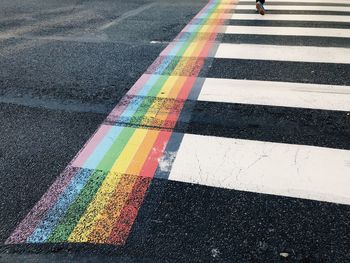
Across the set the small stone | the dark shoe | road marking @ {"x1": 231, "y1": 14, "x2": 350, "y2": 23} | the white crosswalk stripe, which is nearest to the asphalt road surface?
the small stone

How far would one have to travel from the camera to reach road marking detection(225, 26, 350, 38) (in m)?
6.35

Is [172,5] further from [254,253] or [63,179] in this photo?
[254,253]

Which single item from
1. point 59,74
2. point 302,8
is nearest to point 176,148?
point 59,74

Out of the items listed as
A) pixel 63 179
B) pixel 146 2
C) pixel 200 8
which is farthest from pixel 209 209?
pixel 146 2

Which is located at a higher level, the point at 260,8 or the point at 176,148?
the point at 260,8

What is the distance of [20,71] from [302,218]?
13.4 feet

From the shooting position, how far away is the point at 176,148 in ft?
10.5

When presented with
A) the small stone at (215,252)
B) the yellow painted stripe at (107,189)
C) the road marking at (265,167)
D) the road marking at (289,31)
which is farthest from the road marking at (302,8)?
the small stone at (215,252)

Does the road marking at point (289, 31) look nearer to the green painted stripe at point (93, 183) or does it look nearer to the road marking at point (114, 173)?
the road marking at point (114, 173)

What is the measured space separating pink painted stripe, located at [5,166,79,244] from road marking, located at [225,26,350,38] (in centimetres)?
466

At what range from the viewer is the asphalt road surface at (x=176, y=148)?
2240 millimetres

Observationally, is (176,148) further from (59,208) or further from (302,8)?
(302,8)

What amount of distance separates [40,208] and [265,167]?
1.69 metres

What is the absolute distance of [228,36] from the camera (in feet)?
20.9
